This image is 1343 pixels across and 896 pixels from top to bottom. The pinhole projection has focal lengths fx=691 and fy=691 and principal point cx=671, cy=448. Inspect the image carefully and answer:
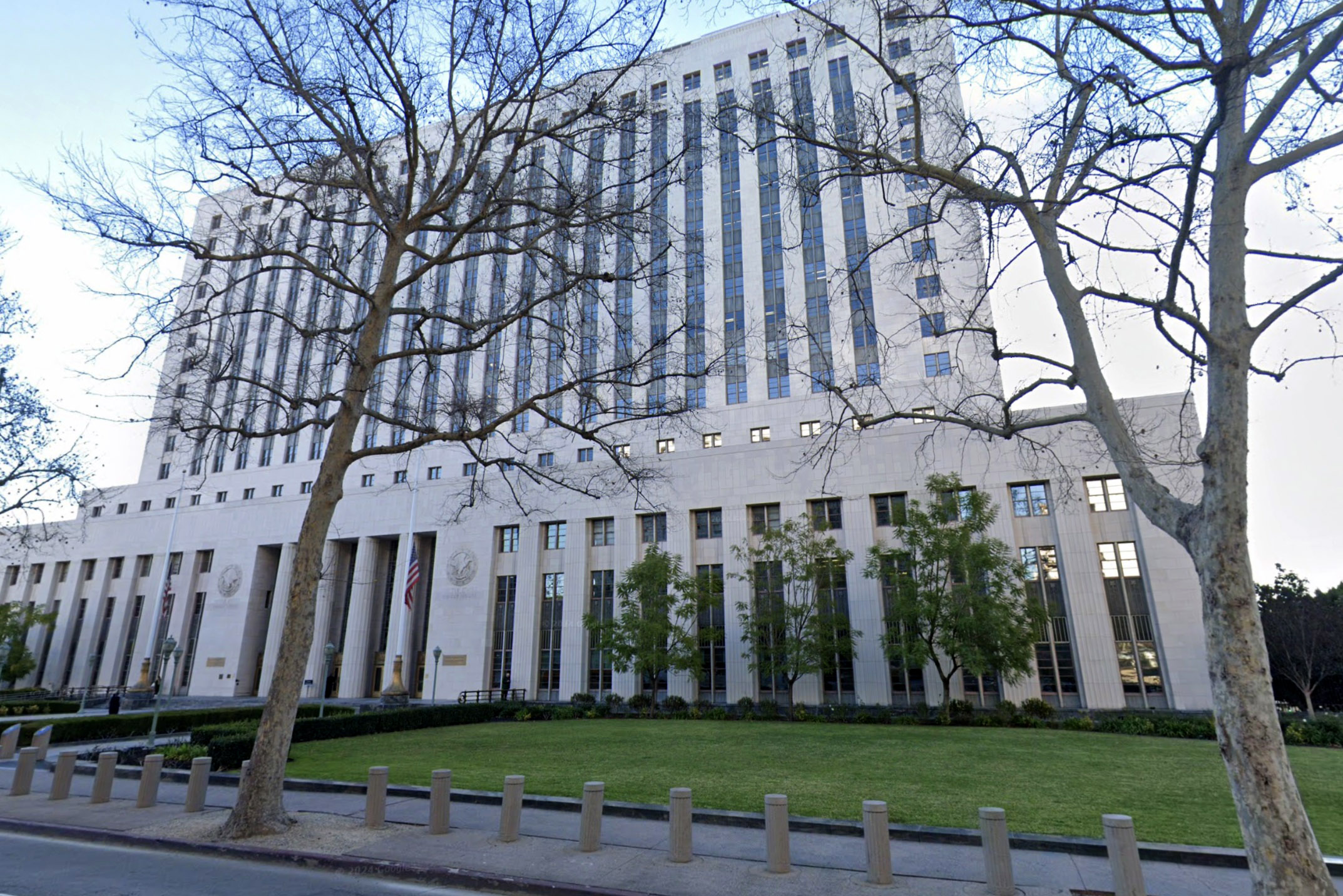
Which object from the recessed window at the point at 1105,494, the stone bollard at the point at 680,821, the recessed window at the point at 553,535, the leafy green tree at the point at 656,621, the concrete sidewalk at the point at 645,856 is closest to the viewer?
the concrete sidewalk at the point at 645,856

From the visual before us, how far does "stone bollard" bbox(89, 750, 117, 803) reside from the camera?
526 inches

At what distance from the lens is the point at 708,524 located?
132 ft

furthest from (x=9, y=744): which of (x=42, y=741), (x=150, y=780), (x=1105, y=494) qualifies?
(x=1105, y=494)

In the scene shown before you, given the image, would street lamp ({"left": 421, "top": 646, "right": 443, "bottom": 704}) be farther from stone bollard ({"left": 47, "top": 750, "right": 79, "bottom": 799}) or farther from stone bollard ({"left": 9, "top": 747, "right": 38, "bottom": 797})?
stone bollard ({"left": 47, "top": 750, "right": 79, "bottom": 799})

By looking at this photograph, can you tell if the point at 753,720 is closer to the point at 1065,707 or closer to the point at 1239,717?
the point at 1065,707

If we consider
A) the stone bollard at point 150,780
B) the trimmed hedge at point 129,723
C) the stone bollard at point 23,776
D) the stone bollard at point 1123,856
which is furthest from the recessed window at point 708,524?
the stone bollard at point 1123,856

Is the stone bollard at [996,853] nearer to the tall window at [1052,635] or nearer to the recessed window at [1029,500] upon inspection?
the tall window at [1052,635]

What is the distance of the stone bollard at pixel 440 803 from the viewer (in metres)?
10.7

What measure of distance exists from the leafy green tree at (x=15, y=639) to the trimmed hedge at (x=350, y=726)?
3387cm

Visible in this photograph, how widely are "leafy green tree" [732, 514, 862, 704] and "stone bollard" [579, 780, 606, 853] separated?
75.1 ft

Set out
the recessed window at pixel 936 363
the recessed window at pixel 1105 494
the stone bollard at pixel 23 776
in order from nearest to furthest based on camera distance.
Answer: the stone bollard at pixel 23 776
the recessed window at pixel 1105 494
the recessed window at pixel 936 363

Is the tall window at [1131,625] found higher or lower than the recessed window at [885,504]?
lower

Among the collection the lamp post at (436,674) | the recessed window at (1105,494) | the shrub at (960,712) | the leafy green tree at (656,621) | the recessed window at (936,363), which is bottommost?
the shrub at (960,712)

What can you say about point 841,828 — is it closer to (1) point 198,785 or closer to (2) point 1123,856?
(2) point 1123,856
